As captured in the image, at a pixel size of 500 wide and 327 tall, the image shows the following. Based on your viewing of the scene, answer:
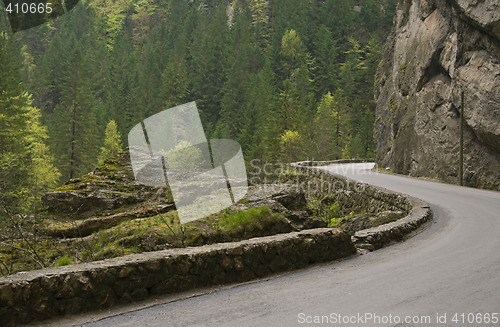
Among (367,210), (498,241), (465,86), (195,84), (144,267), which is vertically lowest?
(367,210)

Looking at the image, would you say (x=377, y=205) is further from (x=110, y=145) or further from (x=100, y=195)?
(x=110, y=145)

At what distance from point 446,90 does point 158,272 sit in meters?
26.4

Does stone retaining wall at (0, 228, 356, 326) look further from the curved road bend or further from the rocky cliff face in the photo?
the rocky cliff face

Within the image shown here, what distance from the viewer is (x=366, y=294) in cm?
524

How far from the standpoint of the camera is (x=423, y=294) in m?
5.25

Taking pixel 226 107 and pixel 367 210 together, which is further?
pixel 226 107

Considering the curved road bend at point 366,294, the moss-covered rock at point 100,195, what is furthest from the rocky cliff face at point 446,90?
the moss-covered rock at point 100,195

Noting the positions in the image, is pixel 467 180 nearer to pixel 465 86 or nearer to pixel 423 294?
pixel 465 86

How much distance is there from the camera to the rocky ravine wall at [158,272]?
170 inches

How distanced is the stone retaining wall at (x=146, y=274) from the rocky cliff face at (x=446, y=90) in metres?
18.6

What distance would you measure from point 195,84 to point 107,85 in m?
21.5

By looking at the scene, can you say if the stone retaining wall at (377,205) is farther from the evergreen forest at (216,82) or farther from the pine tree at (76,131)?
the pine tree at (76,131)

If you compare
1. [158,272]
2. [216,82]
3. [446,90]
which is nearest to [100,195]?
[158,272]

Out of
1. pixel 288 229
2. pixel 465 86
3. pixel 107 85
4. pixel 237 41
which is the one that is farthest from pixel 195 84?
pixel 288 229
